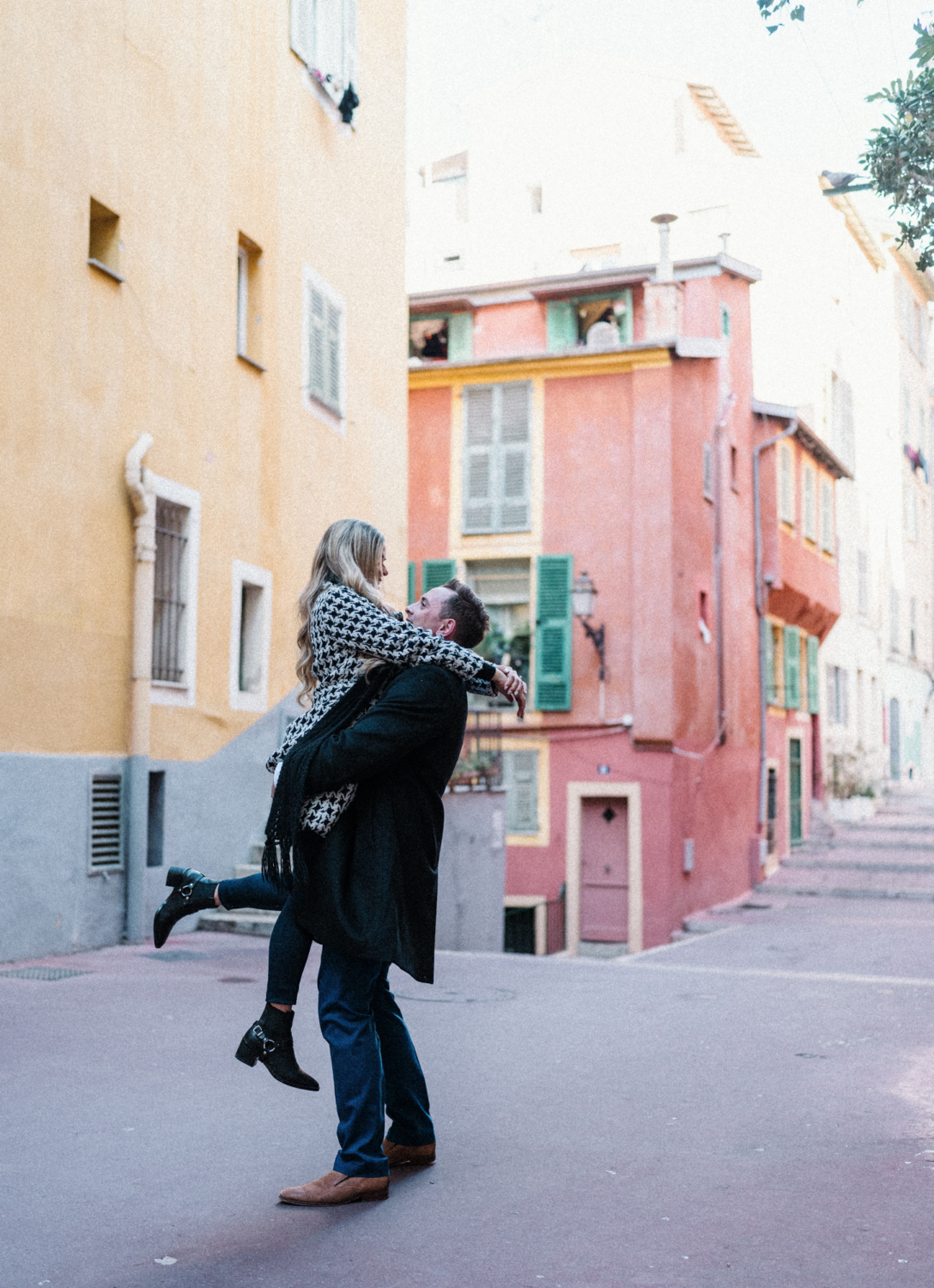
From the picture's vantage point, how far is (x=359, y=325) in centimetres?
1641

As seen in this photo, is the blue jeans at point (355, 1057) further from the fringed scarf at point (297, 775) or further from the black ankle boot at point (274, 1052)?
the fringed scarf at point (297, 775)

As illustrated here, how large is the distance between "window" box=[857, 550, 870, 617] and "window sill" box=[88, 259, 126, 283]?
87.2 feet

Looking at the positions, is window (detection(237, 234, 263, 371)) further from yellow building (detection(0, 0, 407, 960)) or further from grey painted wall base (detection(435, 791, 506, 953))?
grey painted wall base (detection(435, 791, 506, 953))

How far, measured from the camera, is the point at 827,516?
30.7 m

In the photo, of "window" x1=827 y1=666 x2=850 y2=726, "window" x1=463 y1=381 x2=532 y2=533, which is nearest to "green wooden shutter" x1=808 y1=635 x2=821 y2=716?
"window" x1=827 y1=666 x2=850 y2=726

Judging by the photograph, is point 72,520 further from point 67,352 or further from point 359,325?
point 359,325

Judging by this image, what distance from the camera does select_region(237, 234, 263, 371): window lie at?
13.8 metres

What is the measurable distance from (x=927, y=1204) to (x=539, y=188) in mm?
32529

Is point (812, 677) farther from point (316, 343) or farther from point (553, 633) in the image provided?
point (316, 343)

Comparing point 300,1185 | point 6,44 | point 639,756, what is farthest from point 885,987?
point 639,756

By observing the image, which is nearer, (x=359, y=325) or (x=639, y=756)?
(x=359, y=325)

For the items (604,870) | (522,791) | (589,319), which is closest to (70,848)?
(604,870)

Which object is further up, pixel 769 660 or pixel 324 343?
pixel 324 343

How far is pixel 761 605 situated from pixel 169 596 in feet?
53.0
